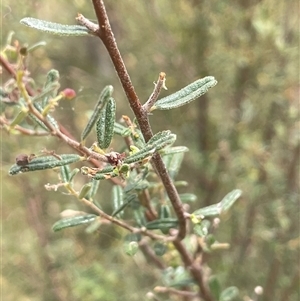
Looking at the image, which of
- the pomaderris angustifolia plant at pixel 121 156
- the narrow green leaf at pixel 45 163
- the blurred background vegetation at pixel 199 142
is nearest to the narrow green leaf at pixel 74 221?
the pomaderris angustifolia plant at pixel 121 156

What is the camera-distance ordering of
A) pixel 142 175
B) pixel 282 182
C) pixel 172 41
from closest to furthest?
pixel 142 175, pixel 282 182, pixel 172 41

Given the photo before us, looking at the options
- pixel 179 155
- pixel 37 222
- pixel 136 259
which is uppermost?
pixel 179 155

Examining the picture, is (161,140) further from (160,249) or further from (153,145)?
(160,249)

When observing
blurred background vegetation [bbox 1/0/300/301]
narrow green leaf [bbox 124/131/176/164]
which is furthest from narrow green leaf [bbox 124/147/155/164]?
blurred background vegetation [bbox 1/0/300/301]

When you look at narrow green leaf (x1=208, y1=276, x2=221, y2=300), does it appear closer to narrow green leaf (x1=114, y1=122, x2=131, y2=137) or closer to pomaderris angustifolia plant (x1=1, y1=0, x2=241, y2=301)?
pomaderris angustifolia plant (x1=1, y1=0, x2=241, y2=301)

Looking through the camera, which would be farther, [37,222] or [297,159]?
[37,222]

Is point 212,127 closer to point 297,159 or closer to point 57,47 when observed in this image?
point 297,159

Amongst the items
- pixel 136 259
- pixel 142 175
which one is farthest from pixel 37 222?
pixel 142 175
